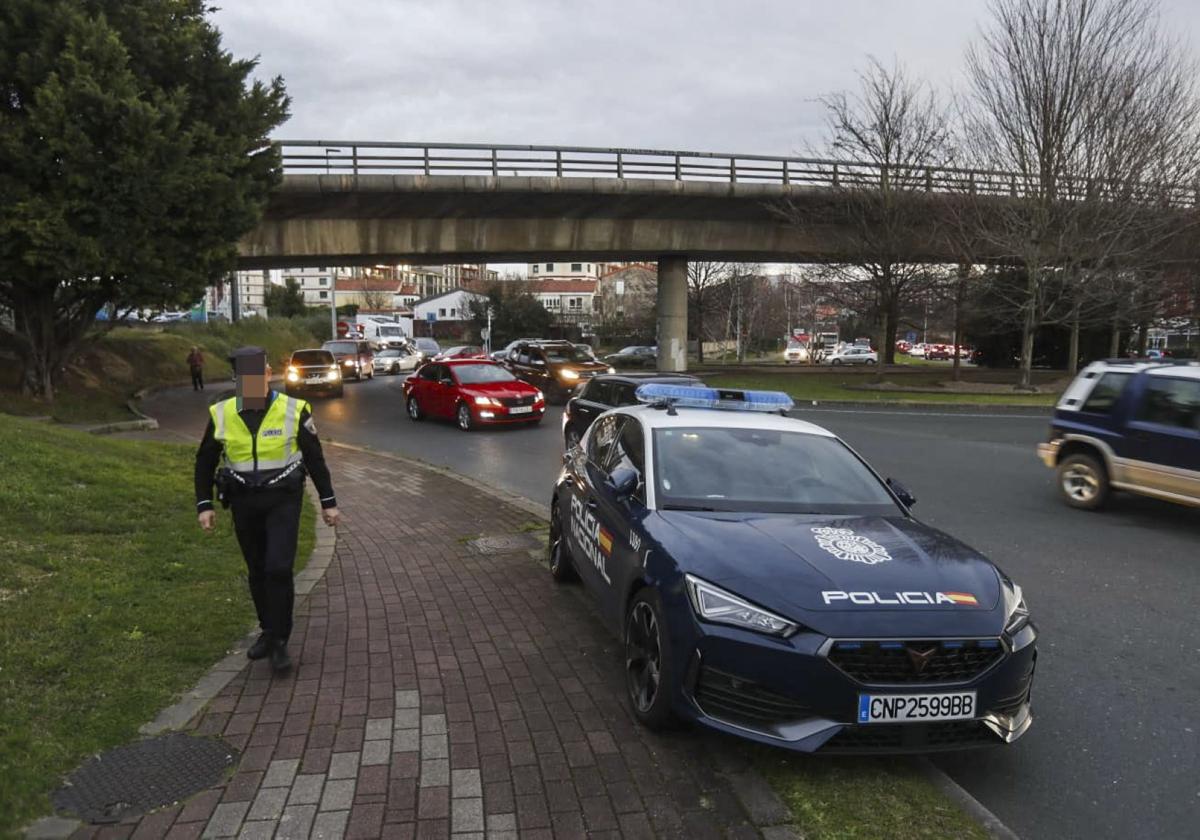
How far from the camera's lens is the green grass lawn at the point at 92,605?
11.6ft

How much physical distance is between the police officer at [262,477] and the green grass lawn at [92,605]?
18.4 inches

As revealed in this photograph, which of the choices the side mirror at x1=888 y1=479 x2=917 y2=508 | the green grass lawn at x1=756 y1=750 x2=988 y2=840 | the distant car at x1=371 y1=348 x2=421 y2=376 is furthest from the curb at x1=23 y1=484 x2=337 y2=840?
the distant car at x1=371 y1=348 x2=421 y2=376

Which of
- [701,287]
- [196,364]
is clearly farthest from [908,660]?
[701,287]

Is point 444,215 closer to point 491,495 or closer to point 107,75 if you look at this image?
point 107,75

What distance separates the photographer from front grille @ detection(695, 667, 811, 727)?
3.37 meters

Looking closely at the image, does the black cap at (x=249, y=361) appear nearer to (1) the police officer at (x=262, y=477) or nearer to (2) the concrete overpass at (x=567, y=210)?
(1) the police officer at (x=262, y=477)

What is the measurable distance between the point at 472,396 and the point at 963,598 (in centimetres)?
1448

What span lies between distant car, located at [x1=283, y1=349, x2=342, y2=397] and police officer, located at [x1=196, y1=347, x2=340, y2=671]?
Result: 21521 millimetres

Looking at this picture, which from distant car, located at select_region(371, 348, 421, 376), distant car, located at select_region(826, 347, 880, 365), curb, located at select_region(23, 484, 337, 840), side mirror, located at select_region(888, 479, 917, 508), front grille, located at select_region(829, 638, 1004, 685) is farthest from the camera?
distant car, located at select_region(826, 347, 880, 365)

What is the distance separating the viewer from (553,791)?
333 cm

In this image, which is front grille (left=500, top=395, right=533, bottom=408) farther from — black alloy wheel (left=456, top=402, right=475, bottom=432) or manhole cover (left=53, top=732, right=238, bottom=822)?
manhole cover (left=53, top=732, right=238, bottom=822)

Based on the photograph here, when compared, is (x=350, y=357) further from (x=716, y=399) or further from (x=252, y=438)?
(x=252, y=438)

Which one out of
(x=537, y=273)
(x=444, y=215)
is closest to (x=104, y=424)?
(x=444, y=215)

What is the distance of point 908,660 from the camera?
3342mm
